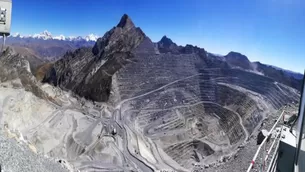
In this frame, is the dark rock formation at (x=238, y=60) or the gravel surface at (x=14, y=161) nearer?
the gravel surface at (x=14, y=161)

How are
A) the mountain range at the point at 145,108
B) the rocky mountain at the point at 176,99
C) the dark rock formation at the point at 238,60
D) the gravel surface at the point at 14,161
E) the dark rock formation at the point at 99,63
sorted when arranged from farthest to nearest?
the dark rock formation at the point at 238,60
the dark rock formation at the point at 99,63
the rocky mountain at the point at 176,99
the mountain range at the point at 145,108
the gravel surface at the point at 14,161

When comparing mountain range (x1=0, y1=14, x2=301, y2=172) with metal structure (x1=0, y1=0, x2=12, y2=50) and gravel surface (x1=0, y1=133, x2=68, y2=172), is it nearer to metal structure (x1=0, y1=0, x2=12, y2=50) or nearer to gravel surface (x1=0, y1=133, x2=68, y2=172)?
gravel surface (x1=0, y1=133, x2=68, y2=172)

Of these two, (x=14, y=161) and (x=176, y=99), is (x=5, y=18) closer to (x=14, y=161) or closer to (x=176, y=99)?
(x=14, y=161)

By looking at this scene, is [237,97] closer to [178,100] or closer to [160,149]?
[178,100]

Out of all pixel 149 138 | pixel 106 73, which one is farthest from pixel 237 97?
pixel 106 73

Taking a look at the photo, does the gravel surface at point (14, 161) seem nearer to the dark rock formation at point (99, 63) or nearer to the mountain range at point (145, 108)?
the mountain range at point (145, 108)

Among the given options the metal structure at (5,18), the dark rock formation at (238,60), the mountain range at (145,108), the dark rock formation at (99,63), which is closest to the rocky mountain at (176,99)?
the mountain range at (145,108)

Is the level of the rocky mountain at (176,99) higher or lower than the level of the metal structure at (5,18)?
lower

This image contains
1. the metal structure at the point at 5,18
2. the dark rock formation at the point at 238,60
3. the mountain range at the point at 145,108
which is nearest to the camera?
the metal structure at the point at 5,18

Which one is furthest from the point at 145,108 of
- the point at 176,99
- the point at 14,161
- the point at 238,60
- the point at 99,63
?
the point at 14,161
